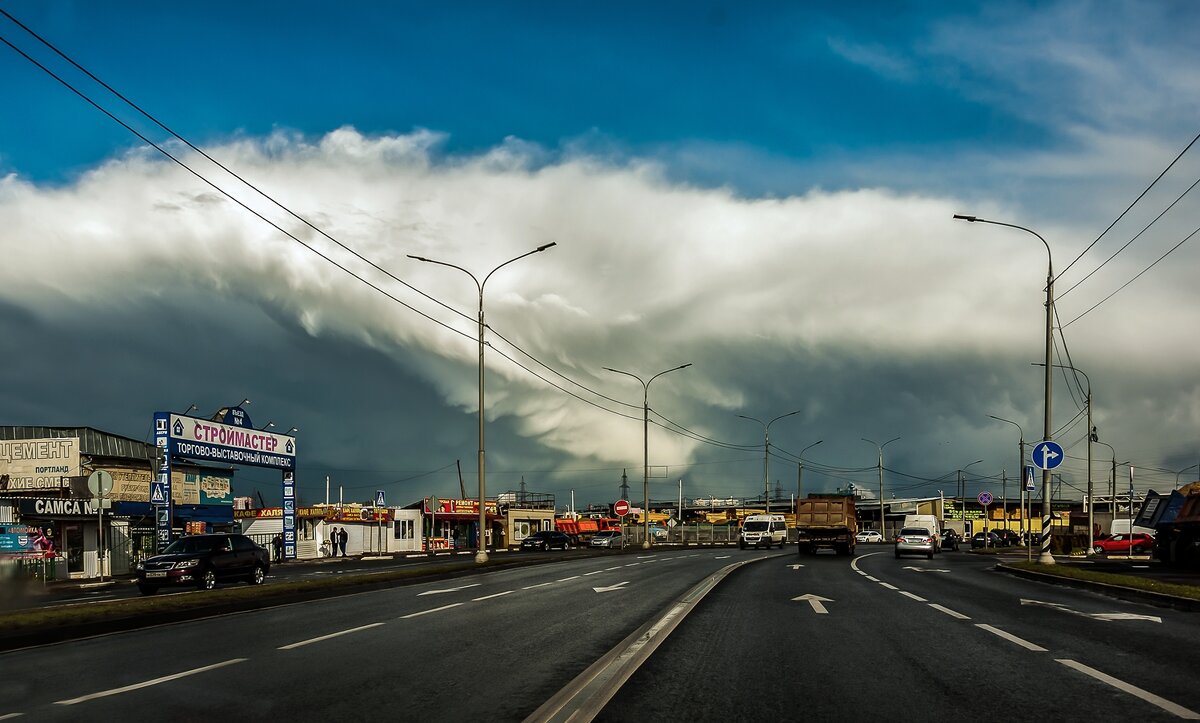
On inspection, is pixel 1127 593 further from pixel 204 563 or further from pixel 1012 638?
pixel 204 563

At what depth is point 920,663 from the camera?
1018cm

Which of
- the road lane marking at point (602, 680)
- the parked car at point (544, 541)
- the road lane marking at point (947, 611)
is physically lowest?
the parked car at point (544, 541)

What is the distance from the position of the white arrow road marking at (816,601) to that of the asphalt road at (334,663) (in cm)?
271

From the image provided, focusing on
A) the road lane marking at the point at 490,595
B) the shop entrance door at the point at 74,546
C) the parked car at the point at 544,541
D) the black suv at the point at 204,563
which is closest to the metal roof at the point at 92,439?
the shop entrance door at the point at 74,546

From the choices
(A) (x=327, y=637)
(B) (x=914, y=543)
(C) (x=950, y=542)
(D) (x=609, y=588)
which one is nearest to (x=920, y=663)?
(A) (x=327, y=637)

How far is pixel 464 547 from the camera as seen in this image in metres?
93.6

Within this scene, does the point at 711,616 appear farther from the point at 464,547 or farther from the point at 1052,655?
the point at 464,547

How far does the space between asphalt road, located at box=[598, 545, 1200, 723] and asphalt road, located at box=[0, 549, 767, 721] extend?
3.93ft

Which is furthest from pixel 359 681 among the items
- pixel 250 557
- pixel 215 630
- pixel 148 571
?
pixel 250 557

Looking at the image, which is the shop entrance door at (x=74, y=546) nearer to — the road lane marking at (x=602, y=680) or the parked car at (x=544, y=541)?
the parked car at (x=544, y=541)

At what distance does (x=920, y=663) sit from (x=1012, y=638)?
2880 mm

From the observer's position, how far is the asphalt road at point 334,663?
27.0ft

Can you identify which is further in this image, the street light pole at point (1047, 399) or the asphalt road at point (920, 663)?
Result: the street light pole at point (1047, 399)

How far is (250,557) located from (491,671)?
2336 cm
